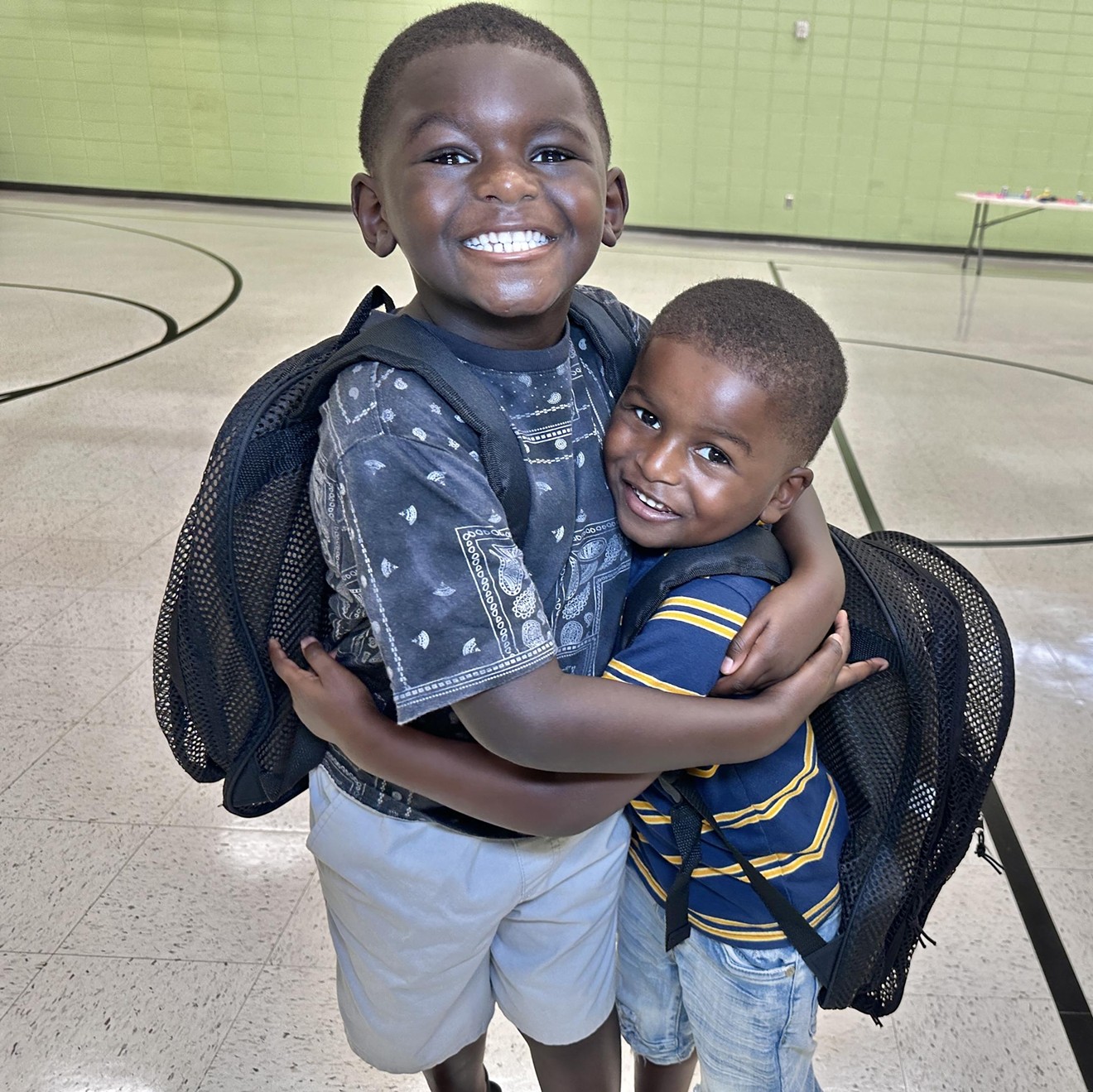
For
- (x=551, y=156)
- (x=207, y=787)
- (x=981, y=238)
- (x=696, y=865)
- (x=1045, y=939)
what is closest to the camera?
(x=551, y=156)

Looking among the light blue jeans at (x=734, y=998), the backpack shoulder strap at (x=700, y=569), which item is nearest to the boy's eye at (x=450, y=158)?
the backpack shoulder strap at (x=700, y=569)

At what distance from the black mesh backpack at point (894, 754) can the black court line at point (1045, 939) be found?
484 millimetres

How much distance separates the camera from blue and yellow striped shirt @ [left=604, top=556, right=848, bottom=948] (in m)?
0.83

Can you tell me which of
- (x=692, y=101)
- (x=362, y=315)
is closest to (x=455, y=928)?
(x=362, y=315)

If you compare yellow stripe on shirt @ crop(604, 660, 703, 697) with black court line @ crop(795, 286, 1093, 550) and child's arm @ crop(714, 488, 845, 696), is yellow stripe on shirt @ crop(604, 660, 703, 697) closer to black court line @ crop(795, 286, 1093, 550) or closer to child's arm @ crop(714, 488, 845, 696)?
child's arm @ crop(714, 488, 845, 696)

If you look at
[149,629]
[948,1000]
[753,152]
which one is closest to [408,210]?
[948,1000]

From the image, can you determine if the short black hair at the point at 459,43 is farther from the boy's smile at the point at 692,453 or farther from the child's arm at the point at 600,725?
the child's arm at the point at 600,725

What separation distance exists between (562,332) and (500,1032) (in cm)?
102

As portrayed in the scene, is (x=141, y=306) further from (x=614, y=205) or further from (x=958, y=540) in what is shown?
(x=614, y=205)

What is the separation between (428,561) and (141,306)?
5392 mm

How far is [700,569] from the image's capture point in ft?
2.75

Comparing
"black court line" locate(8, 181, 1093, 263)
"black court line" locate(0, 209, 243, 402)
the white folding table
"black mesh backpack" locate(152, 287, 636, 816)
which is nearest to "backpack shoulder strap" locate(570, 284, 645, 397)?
"black mesh backpack" locate(152, 287, 636, 816)

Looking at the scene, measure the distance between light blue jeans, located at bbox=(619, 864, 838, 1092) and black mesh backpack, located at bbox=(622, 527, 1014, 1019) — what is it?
3cm

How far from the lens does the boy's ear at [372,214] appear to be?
85 cm
